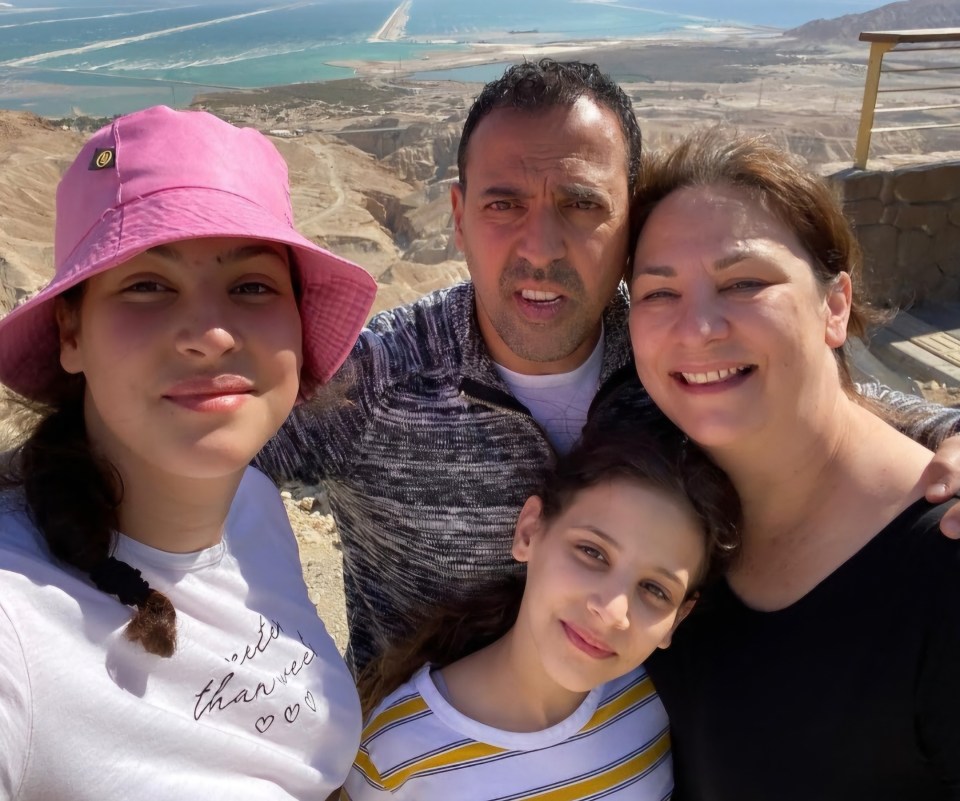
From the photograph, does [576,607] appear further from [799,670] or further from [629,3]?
[629,3]

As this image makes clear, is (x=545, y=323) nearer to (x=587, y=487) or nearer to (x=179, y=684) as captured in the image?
(x=587, y=487)

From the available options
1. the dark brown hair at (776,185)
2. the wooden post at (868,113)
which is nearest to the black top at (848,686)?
the dark brown hair at (776,185)

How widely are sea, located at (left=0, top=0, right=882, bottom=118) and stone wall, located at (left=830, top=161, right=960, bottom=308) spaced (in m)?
37.9

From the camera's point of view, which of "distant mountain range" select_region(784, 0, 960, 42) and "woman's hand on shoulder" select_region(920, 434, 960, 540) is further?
"distant mountain range" select_region(784, 0, 960, 42)

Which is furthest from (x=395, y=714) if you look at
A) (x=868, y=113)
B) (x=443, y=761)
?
(x=868, y=113)

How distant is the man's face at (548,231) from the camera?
2225 millimetres

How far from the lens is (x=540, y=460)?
A: 2271mm

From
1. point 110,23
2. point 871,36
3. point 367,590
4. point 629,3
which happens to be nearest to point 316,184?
point 871,36

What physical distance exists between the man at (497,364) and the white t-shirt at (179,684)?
20.8 inches

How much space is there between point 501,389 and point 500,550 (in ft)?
1.55

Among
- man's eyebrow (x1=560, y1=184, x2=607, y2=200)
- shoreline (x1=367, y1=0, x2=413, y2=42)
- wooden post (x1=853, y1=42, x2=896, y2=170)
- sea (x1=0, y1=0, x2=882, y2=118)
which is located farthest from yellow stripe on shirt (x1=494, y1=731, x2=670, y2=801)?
shoreline (x1=367, y1=0, x2=413, y2=42)

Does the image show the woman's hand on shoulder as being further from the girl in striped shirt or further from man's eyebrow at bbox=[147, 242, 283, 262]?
man's eyebrow at bbox=[147, 242, 283, 262]

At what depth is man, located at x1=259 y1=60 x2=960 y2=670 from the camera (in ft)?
7.35

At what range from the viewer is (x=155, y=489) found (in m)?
1.49
